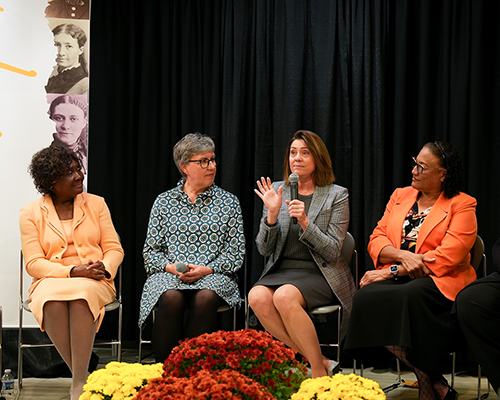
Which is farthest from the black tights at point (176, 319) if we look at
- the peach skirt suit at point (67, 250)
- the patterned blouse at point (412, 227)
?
the patterned blouse at point (412, 227)

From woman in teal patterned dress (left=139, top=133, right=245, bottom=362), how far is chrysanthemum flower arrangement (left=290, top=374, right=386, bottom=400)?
1467mm

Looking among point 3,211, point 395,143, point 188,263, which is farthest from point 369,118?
point 3,211

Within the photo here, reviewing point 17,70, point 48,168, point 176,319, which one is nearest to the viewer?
point 176,319

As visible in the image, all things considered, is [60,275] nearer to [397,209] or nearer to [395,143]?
[397,209]

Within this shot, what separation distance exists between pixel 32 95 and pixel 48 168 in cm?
73

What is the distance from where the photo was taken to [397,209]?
11.6 feet

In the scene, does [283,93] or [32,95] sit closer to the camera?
[32,95]

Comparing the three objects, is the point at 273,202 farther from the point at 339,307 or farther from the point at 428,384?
the point at 428,384

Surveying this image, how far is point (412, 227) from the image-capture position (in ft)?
11.3

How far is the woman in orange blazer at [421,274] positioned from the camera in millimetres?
3049

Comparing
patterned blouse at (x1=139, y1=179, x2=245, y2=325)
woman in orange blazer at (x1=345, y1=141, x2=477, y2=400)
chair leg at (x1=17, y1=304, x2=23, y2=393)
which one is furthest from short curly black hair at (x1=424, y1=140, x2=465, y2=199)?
chair leg at (x1=17, y1=304, x2=23, y2=393)

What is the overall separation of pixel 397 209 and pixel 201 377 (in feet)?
7.24

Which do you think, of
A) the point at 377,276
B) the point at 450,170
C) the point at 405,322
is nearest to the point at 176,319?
the point at 377,276

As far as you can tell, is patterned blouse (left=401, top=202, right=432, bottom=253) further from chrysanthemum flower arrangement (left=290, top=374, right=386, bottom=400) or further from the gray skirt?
chrysanthemum flower arrangement (left=290, top=374, right=386, bottom=400)
